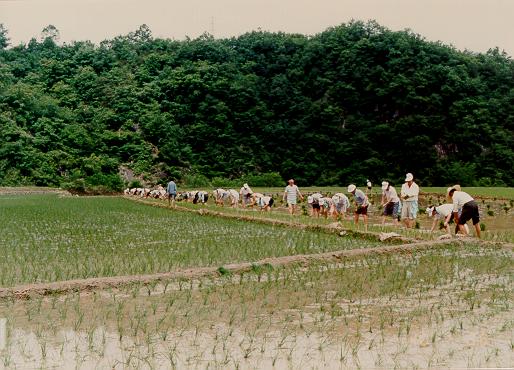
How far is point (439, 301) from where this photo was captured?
5941 mm

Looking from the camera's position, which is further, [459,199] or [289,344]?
[459,199]

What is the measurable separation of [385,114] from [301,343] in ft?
147

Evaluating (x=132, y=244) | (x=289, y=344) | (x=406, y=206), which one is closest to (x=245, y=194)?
(x=406, y=206)

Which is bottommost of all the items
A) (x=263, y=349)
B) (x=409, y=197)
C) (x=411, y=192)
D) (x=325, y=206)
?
(x=263, y=349)

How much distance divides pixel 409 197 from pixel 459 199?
212 cm

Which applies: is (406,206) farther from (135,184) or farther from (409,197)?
(135,184)

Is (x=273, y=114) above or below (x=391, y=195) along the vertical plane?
above

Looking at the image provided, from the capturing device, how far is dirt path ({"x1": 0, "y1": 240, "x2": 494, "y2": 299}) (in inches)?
242

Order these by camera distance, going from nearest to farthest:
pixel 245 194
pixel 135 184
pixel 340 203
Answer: pixel 340 203 → pixel 245 194 → pixel 135 184

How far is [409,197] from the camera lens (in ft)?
41.4

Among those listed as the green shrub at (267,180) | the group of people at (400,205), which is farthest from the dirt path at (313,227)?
the green shrub at (267,180)

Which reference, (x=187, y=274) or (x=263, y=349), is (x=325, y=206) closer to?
(x=187, y=274)

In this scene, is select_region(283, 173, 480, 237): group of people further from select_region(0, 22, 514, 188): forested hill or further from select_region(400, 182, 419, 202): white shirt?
select_region(0, 22, 514, 188): forested hill

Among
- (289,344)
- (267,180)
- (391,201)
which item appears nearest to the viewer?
(289,344)
